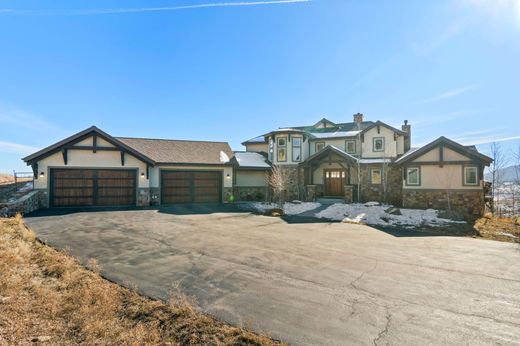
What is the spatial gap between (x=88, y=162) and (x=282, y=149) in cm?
1523

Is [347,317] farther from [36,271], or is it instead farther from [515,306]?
[36,271]

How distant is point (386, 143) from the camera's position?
23578 mm

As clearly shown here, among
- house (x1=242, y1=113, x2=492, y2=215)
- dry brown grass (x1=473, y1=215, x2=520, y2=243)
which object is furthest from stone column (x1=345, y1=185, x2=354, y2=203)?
dry brown grass (x1=473, y1=215, x2=520, y2=243)

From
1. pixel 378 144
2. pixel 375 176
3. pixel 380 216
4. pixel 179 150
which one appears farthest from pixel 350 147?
pixel 179 150

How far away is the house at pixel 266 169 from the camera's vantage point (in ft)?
59.2

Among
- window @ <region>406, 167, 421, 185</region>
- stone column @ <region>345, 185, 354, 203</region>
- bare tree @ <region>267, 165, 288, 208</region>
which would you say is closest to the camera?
window @ <region>406, 167, 421, 185</region>

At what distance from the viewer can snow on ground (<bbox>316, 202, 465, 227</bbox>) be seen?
15086 mm

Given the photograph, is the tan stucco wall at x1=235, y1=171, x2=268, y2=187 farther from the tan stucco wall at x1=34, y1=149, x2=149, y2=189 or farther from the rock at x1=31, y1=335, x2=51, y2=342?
the rock at x1=31, y1=335, x2=51, y2=342

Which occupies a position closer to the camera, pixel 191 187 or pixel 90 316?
pixel 90 316

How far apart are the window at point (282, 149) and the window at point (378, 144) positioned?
7.72 meters

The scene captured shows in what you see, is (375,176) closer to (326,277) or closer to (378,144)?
(378,144)

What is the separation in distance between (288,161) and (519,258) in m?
17.6

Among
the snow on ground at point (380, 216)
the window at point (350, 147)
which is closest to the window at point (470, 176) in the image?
the snow on ground at point (380, 216)

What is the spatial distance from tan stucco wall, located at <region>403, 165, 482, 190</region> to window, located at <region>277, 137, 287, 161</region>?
416 inches
